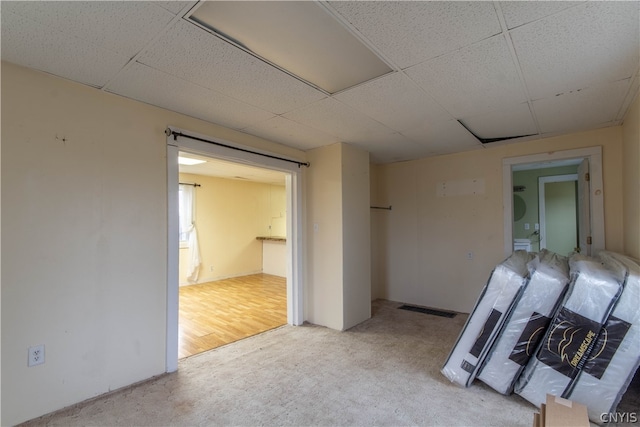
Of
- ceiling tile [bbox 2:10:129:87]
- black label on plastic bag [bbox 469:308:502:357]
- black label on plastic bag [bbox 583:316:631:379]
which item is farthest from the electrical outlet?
black label on plastic bag [bbox 583:316:631:379]

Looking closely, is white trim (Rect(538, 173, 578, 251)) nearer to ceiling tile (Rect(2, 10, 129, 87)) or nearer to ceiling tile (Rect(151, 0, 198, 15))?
ceiling tile (Rect(151, 0, 198, 15))

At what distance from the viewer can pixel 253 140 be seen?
3125mm

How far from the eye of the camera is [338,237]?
135 inches

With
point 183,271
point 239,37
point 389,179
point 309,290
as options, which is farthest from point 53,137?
point 183,271

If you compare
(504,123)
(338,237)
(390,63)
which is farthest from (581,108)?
(338,237)

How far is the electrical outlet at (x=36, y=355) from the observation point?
5.93ft

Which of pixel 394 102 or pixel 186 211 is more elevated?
pixel 394 102

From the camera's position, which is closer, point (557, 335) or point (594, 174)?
point (557, 335)

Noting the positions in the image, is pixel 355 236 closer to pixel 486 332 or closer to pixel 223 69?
pixel 486 332

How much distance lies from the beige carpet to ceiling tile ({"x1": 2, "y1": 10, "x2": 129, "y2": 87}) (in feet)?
7.17

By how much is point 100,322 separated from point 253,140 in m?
2.07

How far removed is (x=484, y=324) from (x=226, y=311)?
10.7ft

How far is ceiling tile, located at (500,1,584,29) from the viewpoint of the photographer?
129 cm

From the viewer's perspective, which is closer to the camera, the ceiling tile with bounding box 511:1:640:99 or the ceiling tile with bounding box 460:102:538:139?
the ceiling tile with bounding box 511:1:640:99
